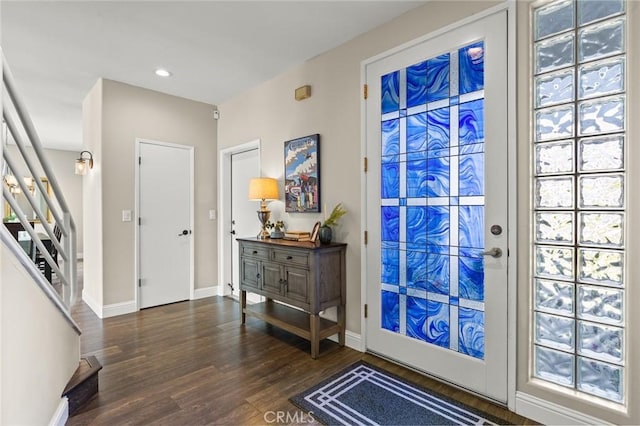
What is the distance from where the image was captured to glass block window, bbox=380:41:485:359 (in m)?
2.19

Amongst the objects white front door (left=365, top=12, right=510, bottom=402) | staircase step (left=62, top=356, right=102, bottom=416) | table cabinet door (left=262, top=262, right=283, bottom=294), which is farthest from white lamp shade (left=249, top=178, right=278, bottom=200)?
staircase step (left=62, top=356, right=102, bottom=416)

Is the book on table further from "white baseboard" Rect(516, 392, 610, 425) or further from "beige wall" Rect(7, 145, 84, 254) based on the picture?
"beige wall" Rect(7, 145, 84, 254)

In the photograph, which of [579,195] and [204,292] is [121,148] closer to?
[204,292]

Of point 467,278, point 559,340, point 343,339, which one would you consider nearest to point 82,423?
point 343,339

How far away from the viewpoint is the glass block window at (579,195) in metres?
1.69

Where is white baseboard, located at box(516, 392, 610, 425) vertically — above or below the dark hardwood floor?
above

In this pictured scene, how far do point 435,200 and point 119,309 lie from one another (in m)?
3.66

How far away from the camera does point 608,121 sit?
1.70 metres

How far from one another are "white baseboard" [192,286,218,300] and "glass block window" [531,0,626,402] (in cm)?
387

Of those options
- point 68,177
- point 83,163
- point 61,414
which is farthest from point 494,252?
point 68,177

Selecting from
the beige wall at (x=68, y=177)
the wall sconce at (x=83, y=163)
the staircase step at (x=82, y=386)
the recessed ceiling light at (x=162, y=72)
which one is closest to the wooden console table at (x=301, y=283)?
the staircase step at (x=82, y=386)

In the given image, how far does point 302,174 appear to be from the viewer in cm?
337

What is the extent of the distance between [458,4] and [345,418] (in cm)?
272

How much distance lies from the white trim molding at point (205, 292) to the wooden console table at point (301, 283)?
144 centimetres
